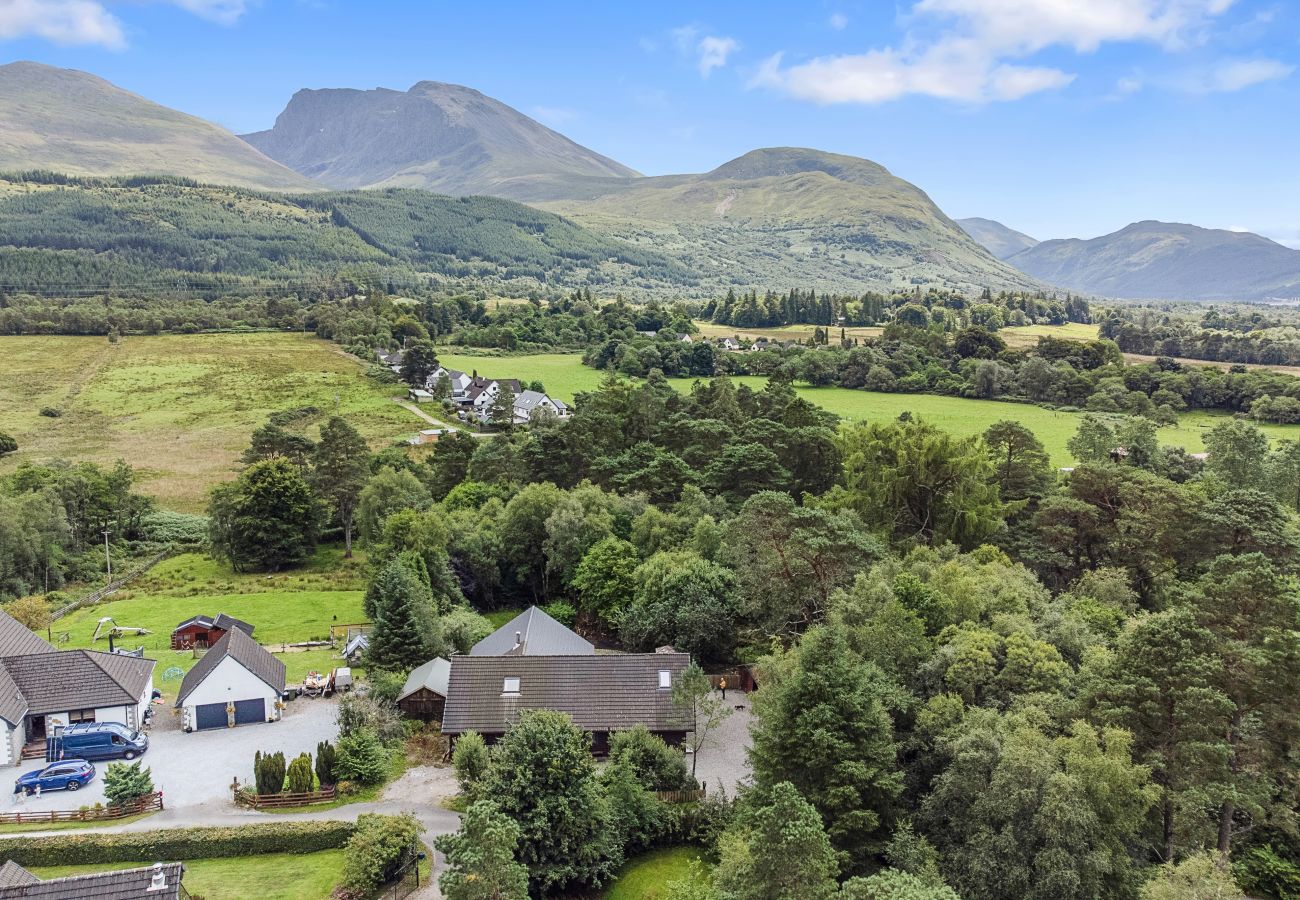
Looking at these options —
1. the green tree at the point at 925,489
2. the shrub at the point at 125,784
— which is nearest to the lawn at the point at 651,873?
the shrub at the point at 125,784

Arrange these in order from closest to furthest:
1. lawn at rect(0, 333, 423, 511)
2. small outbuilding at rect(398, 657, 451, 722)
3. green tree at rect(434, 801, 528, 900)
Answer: green tree at rect(434, 801, 528, 900), small outbuilding at rect(398, 657, 451, 722), lawn at rect(0, 333, 423, 511)

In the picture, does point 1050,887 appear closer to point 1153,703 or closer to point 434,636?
point 1153,703

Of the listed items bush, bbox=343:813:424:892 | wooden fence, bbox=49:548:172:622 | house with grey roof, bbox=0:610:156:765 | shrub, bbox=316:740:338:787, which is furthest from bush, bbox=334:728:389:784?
wooden fence, bbox=49:548:172:622

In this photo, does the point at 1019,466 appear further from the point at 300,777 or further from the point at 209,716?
the point at 209,716

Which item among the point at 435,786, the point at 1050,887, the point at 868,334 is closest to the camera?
the point at 1050,887

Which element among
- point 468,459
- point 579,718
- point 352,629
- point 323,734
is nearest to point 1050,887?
→ point 579,718

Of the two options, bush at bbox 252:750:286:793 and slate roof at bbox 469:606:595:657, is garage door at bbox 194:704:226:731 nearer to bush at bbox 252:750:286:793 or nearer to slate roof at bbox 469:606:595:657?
bush at bbox 252:750:286:793
